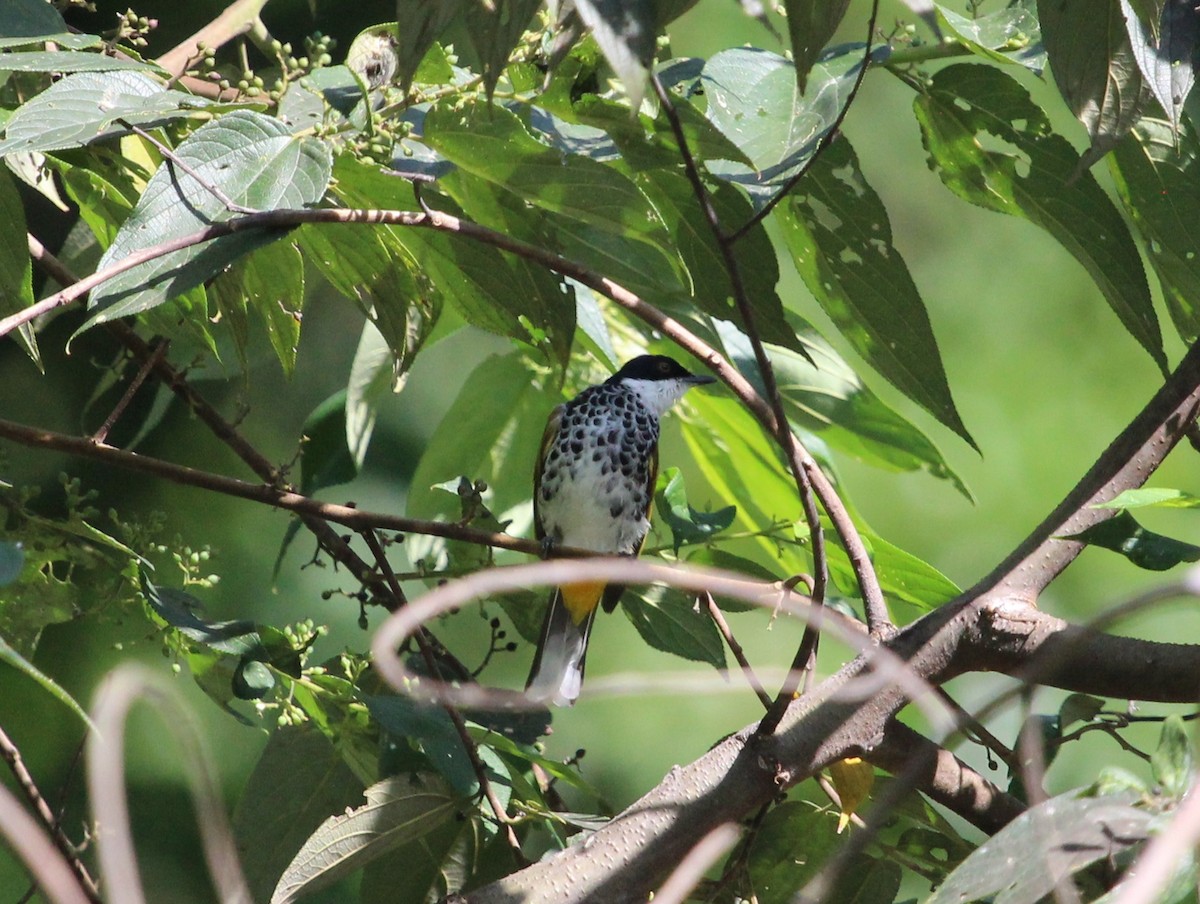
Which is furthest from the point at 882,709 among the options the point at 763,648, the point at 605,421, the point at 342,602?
the point at 763,648

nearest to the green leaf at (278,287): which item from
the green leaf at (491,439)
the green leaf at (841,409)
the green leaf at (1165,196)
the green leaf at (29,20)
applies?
the green leaf at (29,20)

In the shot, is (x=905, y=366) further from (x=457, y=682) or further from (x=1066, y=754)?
(x=1066, y=754)

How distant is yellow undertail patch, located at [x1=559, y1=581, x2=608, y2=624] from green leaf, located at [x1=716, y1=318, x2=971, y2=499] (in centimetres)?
81

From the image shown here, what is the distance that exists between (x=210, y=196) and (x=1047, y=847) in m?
0.92

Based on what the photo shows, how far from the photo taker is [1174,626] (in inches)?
198

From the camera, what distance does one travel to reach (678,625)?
1771 millimetres

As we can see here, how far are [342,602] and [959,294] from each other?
2889mm

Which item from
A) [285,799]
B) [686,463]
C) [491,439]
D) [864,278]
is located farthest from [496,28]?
[686,463]

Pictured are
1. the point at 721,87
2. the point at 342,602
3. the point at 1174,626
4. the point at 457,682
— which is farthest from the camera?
the point at 1174,626

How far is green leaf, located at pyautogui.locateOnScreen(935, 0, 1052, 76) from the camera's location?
1.44 metres

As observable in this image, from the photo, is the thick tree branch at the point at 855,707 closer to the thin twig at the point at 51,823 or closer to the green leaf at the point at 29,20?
the thin twig at the point at 51,823

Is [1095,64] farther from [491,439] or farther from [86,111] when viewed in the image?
[491,439]

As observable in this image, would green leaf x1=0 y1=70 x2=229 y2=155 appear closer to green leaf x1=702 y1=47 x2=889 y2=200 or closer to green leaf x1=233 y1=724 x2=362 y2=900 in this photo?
green leaf x1=702 y1=47 x2=889 y2=200

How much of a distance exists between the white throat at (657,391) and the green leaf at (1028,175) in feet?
2.79
